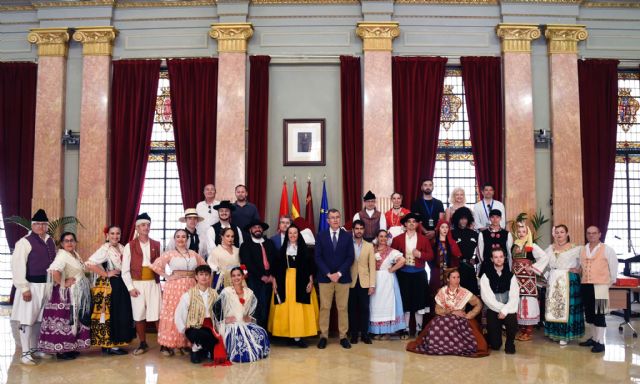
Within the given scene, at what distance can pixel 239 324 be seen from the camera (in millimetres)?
5648

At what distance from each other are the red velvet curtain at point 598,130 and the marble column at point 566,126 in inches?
6.5

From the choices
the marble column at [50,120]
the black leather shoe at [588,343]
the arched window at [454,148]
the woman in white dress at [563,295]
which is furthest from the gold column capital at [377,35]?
the black leather shoe at [588,343]

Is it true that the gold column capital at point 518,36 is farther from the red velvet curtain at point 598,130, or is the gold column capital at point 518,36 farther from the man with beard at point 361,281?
the man with beard at point 361,281

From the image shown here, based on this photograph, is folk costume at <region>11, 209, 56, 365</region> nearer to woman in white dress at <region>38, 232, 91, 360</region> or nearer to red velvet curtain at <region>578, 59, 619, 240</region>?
woman in white dress at <region>38, 232, 91, 360</region>

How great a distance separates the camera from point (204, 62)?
28.2ft

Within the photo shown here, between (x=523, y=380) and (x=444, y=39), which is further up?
(x=444, y=39)

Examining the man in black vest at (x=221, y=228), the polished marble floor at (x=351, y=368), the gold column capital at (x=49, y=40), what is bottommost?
the polished marble floor at (x=351, y=368)

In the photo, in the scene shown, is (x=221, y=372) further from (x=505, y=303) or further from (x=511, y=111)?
(x=511, y=111)

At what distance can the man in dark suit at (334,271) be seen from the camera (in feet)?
20.7

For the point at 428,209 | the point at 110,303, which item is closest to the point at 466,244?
the point at 428,209

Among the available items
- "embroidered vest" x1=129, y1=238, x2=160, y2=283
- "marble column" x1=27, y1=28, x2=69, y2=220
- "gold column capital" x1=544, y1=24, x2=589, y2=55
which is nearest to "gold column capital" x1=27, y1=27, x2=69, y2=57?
"marble column" x1=27, y1=28, x2=69, y2=220

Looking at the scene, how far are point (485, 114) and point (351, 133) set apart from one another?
2028mm

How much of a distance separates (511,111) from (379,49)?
7.09ft

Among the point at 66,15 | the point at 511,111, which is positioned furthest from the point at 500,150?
the point at 66,15
